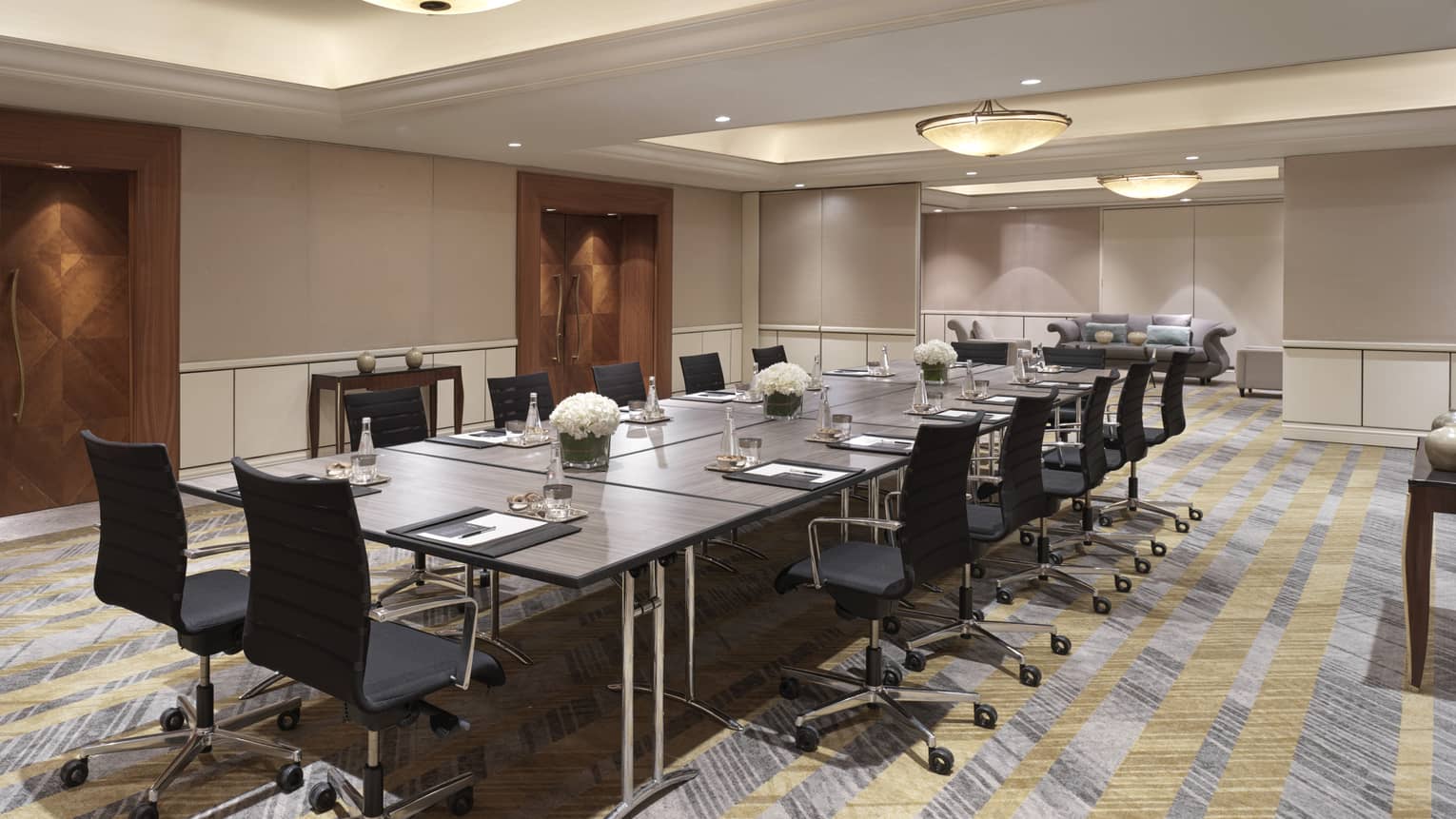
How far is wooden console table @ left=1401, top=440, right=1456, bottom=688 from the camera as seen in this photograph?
11.5 feet

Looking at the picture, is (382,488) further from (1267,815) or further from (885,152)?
(885,152)

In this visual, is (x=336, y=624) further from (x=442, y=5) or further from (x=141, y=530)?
(x=442, y=5)

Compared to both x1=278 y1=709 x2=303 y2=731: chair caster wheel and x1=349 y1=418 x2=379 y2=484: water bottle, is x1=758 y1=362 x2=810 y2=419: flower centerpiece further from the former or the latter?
x1=278 y1=709 x2=303 y2=731: chair caster wheel

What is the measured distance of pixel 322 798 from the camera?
8.98 feet

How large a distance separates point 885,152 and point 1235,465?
423 centimetres

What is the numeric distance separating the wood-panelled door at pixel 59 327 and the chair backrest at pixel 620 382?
315cm

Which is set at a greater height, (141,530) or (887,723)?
(141,530)

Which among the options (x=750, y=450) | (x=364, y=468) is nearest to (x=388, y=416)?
(x=364, y=468)

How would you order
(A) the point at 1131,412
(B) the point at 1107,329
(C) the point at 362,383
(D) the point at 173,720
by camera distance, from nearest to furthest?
(D) the point at 173,720, (A) the point at 1131,412, (C) the point at 362,383, (B) the point at 1107,329

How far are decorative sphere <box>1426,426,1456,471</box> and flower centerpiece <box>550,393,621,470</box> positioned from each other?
2949 mm

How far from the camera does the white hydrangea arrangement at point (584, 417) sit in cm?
371

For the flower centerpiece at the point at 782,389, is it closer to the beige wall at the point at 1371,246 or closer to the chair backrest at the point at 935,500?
the chair backrest at the point at 935,500

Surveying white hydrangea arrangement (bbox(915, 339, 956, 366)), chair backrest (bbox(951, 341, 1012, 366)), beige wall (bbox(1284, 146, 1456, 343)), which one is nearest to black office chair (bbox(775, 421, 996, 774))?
white hydrangea arrangement (bbox(915, 339, 956, 366))

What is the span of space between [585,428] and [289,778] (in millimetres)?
1486
